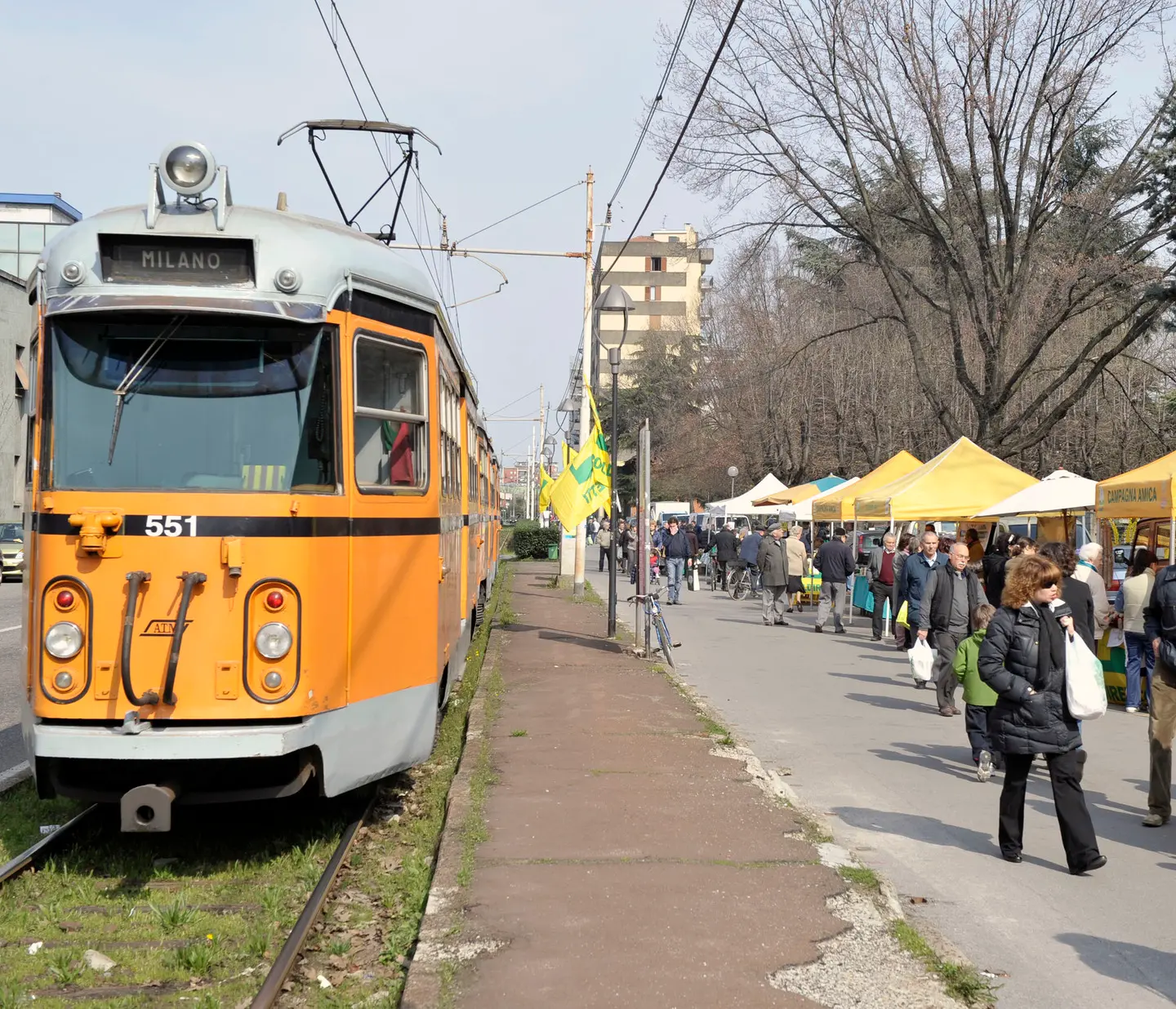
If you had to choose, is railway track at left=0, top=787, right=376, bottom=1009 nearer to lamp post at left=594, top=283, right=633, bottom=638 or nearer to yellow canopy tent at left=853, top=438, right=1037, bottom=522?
lamp post at left=594, top=283, right=633, bottom=638

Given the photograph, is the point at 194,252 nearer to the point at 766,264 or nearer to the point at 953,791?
the point at 953,791

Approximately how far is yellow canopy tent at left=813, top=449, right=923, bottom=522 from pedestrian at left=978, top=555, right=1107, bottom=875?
619 inches

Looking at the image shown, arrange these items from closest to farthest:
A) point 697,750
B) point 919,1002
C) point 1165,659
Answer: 1. point 919,1002
2. point 1165,659
3. point 697,750

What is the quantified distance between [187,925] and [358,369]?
2.88 m

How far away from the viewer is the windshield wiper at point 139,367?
6.66m

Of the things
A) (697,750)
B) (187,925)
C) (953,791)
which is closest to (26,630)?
(187,925)

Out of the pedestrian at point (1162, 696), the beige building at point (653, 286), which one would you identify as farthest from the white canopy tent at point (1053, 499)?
the beige building at point (653, 286)

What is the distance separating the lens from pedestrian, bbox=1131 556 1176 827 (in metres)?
8.30

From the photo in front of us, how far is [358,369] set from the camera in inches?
281

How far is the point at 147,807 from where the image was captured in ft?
20.7

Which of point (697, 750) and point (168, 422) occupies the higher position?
point (168, 422)

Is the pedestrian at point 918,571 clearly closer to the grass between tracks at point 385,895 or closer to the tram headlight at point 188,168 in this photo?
the grass between tracks at point 385,895

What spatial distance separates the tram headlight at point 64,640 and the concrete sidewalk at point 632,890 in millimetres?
2081

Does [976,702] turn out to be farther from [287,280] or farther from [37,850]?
[37,850]
